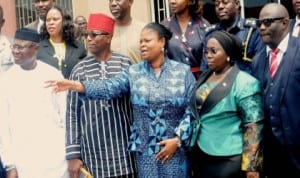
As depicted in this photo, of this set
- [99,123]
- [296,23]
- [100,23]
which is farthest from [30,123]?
[296,23]

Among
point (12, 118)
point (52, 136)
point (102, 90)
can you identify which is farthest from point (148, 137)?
point (12, 118)

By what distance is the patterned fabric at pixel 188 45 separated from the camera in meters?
5.81

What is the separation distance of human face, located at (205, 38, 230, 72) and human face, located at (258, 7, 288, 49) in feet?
1.19

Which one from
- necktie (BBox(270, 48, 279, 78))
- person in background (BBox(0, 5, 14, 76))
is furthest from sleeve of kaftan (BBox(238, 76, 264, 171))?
person in background (BBox(0, 5, 14, 76))

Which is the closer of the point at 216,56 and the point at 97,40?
the point at 216,56

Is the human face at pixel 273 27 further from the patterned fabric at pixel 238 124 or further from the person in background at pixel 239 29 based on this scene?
the person in background at pixel 239 29

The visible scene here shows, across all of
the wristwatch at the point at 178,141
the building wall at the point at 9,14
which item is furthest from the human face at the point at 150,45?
the building wall at the point at 9,14

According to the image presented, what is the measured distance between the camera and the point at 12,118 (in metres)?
5.29

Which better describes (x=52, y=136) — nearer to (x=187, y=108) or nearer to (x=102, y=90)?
(x=102, y=90)

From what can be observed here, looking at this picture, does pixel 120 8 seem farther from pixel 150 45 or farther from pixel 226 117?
pixel 226 117

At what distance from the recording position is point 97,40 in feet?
17.0

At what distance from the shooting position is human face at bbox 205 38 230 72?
494cm

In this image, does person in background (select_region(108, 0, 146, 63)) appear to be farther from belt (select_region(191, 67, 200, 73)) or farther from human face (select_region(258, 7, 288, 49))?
human face (select_region(258, 7, 288, 49))

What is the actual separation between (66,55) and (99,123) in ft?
4.11
